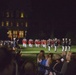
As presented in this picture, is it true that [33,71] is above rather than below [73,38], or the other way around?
above

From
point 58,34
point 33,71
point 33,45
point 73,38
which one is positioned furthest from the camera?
point 58,34

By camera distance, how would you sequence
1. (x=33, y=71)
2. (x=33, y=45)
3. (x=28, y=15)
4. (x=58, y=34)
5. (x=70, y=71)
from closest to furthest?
(x=33, y=71)
(x=70, y=71)
(x=33, y=45)
(x=58, y=34)
(x=28, y=15)

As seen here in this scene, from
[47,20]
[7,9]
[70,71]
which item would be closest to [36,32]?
[47,20]

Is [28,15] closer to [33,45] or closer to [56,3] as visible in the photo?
[56,3]

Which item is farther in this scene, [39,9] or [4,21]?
[4,21]

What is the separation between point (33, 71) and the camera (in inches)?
265

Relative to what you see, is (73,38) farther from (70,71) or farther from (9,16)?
(70,71)

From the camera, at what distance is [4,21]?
108625mm

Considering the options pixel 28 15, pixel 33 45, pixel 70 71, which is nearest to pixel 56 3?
pixel 28 15

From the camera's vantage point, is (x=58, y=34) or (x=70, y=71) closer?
(x=70, y=71)

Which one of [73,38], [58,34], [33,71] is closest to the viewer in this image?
[33,71]

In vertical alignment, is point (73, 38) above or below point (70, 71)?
below

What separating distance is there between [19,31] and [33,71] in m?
101

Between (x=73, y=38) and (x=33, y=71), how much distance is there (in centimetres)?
6798
